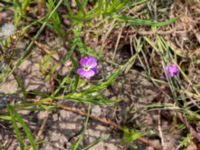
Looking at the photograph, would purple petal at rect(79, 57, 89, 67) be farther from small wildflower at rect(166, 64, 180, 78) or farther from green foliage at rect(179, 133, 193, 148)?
green foliage at rect(179, 133, 193, 148)

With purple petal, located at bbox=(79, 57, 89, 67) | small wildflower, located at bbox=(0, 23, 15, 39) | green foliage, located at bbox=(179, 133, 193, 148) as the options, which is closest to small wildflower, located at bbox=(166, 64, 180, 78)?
green foliage, located at bbox=(179, 133, 193, 148)

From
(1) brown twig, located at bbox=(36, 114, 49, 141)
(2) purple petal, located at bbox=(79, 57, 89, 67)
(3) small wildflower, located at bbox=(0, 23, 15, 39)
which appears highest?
(3) small wildflower, located at bbox=(0, 23, 15, 39)

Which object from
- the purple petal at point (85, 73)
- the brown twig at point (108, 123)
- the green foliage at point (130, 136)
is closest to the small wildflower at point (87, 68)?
the purple petal at point (85, 73)

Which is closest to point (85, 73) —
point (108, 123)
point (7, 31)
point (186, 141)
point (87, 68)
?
point (87, 68)

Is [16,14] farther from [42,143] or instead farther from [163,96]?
[163,96]

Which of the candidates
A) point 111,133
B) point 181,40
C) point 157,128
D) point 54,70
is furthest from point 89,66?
point 181,40

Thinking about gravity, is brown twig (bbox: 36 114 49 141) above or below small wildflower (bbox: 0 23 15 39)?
below

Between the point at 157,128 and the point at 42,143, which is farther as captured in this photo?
the point at 157,128

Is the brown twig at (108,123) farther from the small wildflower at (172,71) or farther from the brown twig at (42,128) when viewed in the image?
the small wildflower at (172,71)
